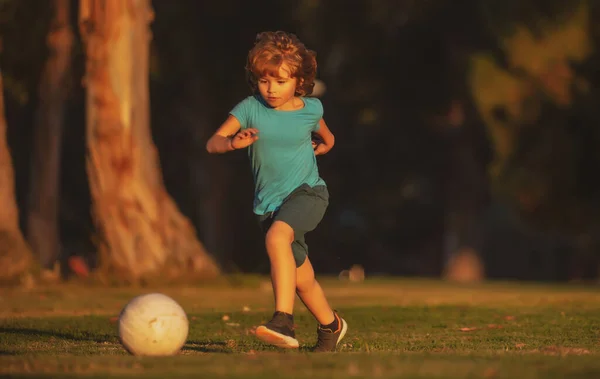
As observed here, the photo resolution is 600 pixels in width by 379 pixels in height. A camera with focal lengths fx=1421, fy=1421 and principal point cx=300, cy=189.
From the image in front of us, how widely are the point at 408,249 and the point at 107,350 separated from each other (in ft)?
139

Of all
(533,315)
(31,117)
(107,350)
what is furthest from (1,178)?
(31,117)

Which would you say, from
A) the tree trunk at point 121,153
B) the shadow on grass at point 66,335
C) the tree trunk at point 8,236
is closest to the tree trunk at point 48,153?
the tree trunk at point 8,236

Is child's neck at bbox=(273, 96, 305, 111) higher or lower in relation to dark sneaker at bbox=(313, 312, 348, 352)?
higher

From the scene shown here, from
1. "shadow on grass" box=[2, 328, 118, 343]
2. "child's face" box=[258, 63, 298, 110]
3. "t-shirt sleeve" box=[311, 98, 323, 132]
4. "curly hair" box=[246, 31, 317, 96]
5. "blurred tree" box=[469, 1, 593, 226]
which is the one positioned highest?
"blurred tree" box=[469, 1, 593, 226]

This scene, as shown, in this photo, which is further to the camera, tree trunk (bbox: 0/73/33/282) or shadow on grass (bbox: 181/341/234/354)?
tree trunk (bbox: 0/73/33/282)

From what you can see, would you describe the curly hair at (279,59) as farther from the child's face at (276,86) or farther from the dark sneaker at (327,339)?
the dark sneaker at (327,339)

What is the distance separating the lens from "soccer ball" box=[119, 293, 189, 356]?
317 inches

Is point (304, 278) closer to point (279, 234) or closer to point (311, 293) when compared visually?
point (311, 293)

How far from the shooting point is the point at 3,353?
29.7ft

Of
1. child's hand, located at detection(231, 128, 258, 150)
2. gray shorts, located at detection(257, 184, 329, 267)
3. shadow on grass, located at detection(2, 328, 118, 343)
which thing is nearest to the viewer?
child's hand, located at detection(231, 128, 258, 150)

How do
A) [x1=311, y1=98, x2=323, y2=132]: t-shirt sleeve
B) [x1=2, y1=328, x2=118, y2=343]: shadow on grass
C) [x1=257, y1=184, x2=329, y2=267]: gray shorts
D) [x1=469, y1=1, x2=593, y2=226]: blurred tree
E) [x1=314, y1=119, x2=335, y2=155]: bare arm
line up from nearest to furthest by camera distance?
1. [x1=257, y1=184, x2=329, y2=267]: gray shorts
2. [x1=311, y1=98, x2=323, y2=132]: t-shirt sleeve
3. [x1=314, y1=119, x2=335, y2=155]: bare arm
4. [x1=2, y1=328, x2=118, y2=343]: shadow on grass
5. [x1=469, y1=1, x2=593, y2=226]: blurred tree

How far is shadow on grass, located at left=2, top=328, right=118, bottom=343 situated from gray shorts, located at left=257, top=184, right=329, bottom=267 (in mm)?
2153

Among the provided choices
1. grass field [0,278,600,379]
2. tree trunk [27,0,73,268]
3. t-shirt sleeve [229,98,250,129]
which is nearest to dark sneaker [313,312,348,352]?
grass field [0,278,600,379]

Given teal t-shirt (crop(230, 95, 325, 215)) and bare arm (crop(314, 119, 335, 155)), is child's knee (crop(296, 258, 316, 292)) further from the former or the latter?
bare arm (crop(314, 119, 335, 155))
